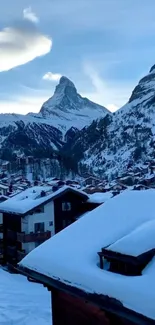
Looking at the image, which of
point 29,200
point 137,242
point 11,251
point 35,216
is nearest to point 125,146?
point 29,200

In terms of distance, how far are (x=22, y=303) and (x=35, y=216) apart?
42.3ft

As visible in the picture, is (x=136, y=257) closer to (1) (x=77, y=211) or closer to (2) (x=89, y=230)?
(2) (x=89, y=230)

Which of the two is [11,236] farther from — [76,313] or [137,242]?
[137,242]

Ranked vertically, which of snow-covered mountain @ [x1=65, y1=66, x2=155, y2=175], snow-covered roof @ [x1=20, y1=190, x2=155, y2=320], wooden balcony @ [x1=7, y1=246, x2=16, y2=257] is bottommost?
wooden balcony @ [x1=7, y1=246, x2=16, y2=257]

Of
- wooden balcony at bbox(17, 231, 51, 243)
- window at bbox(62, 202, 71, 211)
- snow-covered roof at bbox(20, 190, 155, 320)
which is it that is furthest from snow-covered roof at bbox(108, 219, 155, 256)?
window at bbox(62, 202, 71, 211)

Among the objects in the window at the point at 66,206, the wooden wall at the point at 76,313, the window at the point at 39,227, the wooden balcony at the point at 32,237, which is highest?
the wooden wall at the point at 76,313

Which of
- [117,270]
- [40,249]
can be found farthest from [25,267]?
[117,270]

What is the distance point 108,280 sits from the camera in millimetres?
4402

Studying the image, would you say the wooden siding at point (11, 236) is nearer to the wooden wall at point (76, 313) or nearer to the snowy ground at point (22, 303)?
the snowy ground at point (22, 303)

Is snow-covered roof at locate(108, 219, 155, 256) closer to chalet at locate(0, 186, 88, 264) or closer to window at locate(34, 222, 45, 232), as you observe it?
chalet at locate(0, 186, 88, 264)

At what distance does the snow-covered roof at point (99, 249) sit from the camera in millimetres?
4055

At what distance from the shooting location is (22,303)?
1691 cm

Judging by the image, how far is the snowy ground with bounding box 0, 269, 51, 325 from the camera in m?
13.6

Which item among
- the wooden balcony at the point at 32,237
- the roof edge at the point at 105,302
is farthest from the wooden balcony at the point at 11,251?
the roof edge at the point at 105,302
